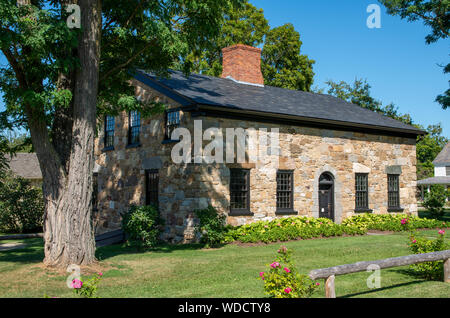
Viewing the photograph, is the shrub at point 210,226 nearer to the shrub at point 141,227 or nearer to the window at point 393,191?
the shrub at point 141,227

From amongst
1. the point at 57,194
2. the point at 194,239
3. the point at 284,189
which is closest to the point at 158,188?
the point at 194,239

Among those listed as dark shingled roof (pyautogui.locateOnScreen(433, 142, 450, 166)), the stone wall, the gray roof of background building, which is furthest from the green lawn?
dark shingled roof (pyautogui.locateOnScreen(433, 142, 450, 166))

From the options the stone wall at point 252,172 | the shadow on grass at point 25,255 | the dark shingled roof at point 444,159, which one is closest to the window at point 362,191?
the stone wall at point 252,172

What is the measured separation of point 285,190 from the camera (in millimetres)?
17953

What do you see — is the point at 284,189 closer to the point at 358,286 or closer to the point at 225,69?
the point at 225,69

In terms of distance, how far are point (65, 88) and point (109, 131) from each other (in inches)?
378

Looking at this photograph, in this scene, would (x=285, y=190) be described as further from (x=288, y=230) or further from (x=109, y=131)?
(x=109, y=131)

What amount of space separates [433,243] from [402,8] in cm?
2005

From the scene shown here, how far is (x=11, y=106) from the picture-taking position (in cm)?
1108

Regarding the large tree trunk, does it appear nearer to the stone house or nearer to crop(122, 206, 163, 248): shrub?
crop(122, 206, 163, 248): shrub

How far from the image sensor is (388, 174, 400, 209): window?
21750 millimetres

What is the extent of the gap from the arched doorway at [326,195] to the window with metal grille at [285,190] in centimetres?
181

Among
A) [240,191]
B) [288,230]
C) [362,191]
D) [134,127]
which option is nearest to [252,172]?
[240,191]

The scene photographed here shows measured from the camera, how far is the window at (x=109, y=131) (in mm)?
20391
